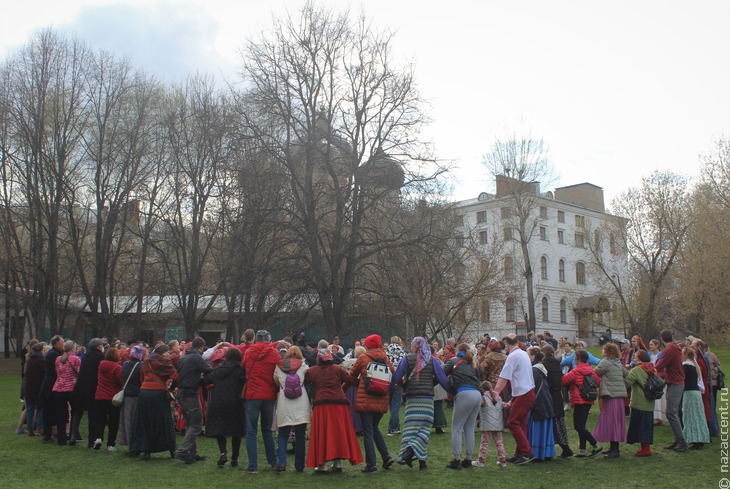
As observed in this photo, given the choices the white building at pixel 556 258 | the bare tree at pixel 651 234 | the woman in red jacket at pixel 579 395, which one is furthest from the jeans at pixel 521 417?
the white building at pixel 556 258

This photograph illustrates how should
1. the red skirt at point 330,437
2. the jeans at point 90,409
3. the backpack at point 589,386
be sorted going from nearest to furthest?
the red skirt at point 330,437, the backpack at point 589,386, the jeans at point 90,409

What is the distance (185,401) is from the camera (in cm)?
1081

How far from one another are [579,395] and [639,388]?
0.98m

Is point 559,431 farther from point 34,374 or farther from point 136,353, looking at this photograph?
point 34,374

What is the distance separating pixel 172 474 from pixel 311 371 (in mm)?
2565

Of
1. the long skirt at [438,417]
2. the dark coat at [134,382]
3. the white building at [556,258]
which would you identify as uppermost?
the white building at [556,258]

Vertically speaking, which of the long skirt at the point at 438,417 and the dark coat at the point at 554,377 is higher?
the dark coat at the point at 554,377

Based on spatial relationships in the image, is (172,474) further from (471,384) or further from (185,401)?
(471,384)

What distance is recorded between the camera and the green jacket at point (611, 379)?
36.7ft

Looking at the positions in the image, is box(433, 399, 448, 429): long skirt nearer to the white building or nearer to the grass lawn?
the grass lawn

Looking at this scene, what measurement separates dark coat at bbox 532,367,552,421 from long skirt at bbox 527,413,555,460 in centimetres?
12

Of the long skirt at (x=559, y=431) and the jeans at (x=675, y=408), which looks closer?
the long skirt at (x=559, y=431)

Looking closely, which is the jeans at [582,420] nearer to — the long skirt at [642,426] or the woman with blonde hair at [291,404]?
the long skirt at [642,426]

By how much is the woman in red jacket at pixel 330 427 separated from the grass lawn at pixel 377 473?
31 cm
